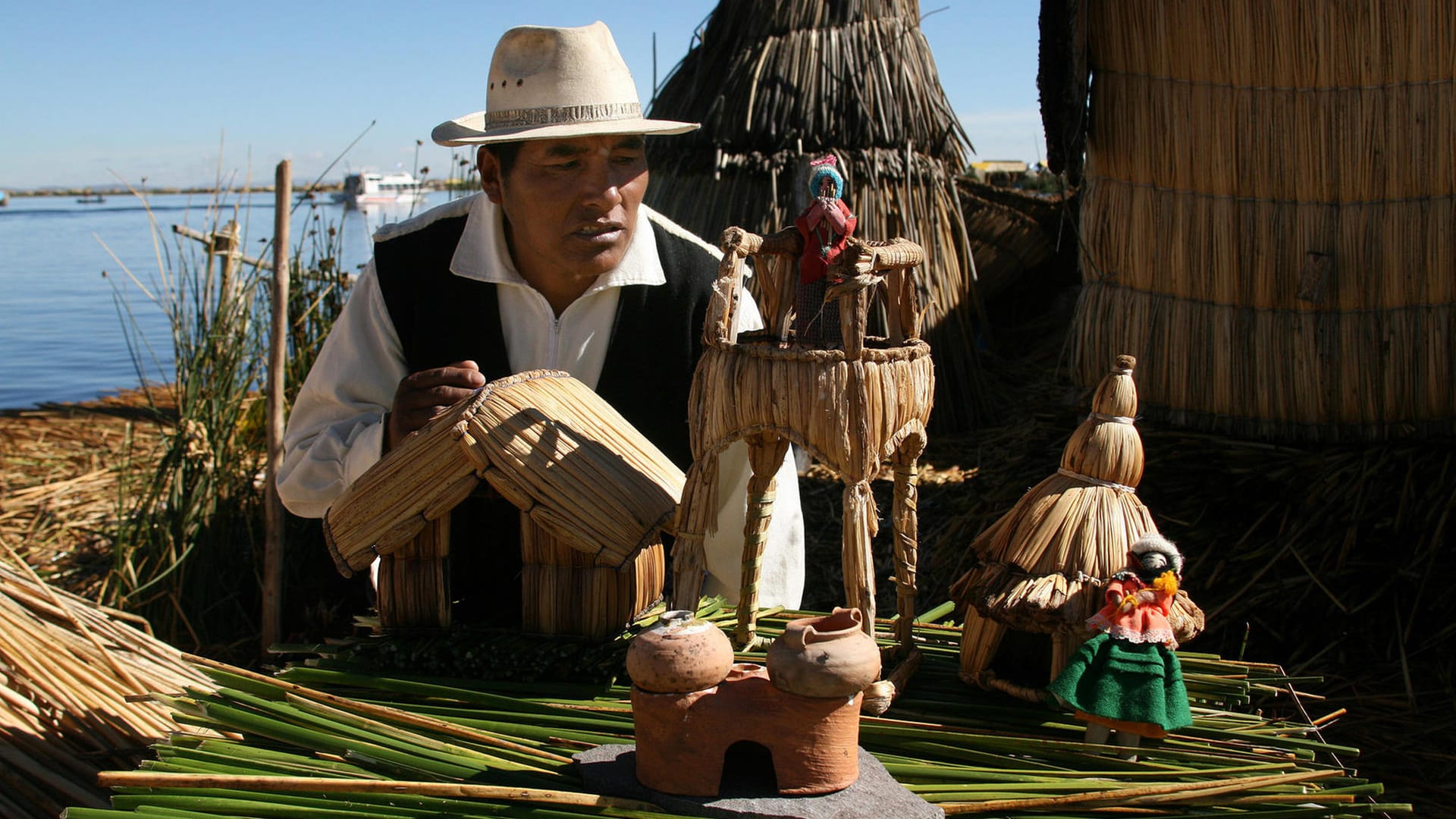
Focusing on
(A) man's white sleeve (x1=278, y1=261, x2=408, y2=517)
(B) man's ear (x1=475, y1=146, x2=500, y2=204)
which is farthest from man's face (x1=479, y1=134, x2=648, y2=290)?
(A) man's white sleeve (x1=278, y1=261, x2=408, y2=517)

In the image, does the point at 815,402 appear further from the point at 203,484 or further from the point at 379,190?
the point at 379,190

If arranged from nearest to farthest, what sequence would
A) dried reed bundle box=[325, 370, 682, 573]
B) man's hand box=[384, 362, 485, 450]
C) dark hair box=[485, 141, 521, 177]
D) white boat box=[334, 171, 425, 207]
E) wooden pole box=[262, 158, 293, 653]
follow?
dried reed bundle box=[325, 370, 682, 573], man's hand box=[384, 362, 485, 450], dark hair box=[485, 141, 521, 177], wooden pole box=[262, 158, 293, 653], white boat box=[334, 171, 425, 207]

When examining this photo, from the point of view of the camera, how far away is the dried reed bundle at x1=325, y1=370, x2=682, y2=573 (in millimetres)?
2121

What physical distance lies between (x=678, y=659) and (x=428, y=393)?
3.43 ft

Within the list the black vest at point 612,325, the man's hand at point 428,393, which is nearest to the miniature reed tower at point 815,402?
the man's hand at point 428,393

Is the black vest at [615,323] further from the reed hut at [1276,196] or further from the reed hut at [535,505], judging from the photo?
the reed hut at [1276,196]

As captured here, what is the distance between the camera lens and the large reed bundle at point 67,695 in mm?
2395

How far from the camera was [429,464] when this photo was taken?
2156 mm

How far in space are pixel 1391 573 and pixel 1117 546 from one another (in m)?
2.29

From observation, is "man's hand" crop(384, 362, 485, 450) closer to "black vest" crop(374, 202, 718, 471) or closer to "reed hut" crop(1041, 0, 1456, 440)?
"black vest" crop(374, 202, 718, 471)

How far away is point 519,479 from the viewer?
2115 mm

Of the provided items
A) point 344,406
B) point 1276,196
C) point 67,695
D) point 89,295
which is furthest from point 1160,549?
point 89,295

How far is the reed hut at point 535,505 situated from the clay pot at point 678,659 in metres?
0.53

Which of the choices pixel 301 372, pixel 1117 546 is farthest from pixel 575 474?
pixel 301 372
